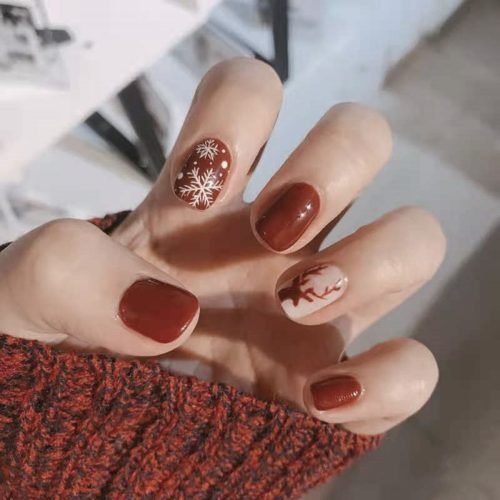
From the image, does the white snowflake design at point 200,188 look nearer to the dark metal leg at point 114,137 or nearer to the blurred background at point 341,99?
the blurred background at point 341,99

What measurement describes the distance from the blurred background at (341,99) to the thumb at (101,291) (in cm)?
32

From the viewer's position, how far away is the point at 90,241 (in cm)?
42

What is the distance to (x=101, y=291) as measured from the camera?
1.36ft

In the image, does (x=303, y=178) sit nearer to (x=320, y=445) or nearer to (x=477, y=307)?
(x=320, y=445)

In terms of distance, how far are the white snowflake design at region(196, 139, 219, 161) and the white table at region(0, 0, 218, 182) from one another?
309 mm

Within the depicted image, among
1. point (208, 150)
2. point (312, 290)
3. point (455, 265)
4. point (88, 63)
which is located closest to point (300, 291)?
point (312, 290)

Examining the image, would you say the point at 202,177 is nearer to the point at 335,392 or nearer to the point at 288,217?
the point at 288,217

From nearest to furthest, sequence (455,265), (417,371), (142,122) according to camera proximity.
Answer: (417,371)
(142,122)
(455,265)

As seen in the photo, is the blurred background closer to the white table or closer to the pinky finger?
the white table

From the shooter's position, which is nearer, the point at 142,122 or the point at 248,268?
the point at 248,268

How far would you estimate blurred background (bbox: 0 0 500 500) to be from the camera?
742 millimetres

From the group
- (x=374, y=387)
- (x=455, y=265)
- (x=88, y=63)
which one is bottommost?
(x=455, y=265)

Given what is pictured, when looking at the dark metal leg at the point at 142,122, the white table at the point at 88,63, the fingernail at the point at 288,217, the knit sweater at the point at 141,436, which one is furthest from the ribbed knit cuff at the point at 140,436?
the dark metal leg at the point at 142,122

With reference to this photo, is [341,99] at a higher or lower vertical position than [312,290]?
lower
